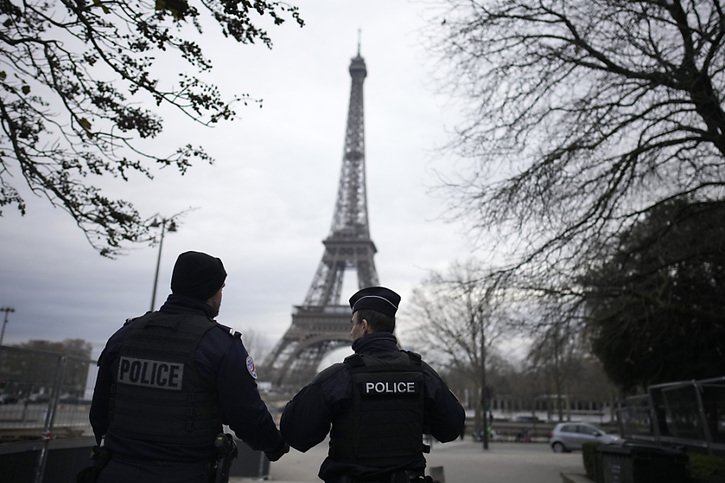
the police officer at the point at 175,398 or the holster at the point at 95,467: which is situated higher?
the police officer at the point at 175,398

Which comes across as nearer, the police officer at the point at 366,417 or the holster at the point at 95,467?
the holster at the point at 95,467

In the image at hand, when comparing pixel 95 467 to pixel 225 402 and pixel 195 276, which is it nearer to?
pixel 225 402

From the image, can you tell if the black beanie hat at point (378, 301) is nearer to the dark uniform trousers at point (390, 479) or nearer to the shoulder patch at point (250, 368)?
the shoulder patch at point (250, 368)

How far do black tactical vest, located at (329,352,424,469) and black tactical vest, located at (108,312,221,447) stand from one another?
2.32 ft

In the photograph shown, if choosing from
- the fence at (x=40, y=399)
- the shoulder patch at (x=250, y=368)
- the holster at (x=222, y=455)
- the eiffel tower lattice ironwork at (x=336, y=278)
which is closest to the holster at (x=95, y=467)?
the holster at (x=222, y=455)

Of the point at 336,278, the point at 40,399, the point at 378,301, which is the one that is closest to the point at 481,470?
the point at 40,399

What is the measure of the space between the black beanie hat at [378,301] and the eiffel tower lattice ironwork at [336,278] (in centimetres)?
4346

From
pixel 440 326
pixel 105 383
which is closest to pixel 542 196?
pixel 105 383

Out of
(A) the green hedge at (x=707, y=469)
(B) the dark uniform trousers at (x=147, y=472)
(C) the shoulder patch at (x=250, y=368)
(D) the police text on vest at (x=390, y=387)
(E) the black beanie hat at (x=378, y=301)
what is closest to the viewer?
(B) the dark uniform trousers at (x=147, y=472)

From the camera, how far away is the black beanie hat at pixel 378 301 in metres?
3.35

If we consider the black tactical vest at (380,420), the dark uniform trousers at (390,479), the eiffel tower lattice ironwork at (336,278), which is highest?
the eiffel tower lattice ironwork at (336,278)

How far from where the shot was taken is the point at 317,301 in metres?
50.5

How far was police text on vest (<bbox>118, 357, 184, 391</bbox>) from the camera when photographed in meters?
2.70

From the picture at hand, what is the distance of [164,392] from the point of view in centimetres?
269
